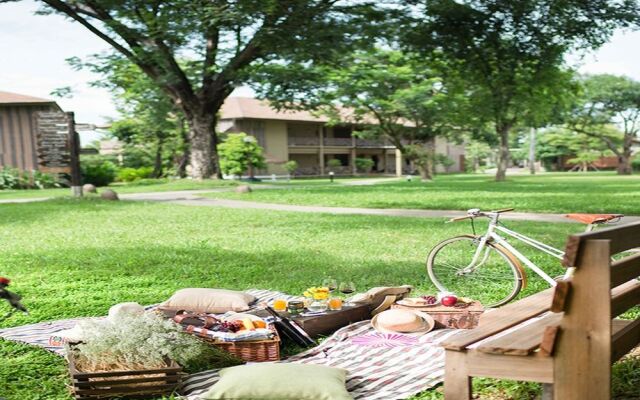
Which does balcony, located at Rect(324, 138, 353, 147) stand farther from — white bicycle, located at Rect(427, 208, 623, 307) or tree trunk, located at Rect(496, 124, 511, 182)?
white bicycle, located at Rect(427, 208, 623, 307)

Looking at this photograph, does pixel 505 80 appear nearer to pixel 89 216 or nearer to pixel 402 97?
pixel 89 216

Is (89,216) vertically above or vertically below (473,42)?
below

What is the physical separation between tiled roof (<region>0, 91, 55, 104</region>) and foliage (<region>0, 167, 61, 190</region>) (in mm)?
4550

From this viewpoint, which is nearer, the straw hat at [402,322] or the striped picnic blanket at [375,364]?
the striped picnic blanket at [375,364]

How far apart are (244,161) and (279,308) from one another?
116 ft

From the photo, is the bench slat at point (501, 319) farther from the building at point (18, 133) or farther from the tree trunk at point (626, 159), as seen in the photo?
the tree trunk at point (626, 159)

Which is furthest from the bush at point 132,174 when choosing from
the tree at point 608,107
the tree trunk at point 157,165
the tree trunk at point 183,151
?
the tree at point 608,107

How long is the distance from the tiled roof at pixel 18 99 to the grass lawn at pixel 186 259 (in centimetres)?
2263

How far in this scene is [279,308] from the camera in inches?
212

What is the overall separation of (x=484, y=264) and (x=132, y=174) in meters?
35.6

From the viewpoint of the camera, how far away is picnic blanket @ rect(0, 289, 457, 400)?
13.3ft

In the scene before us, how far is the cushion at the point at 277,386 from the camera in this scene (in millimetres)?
3564

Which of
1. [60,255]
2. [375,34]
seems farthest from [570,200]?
[60,255]

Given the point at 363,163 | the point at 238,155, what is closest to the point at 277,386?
the point at 238,155
